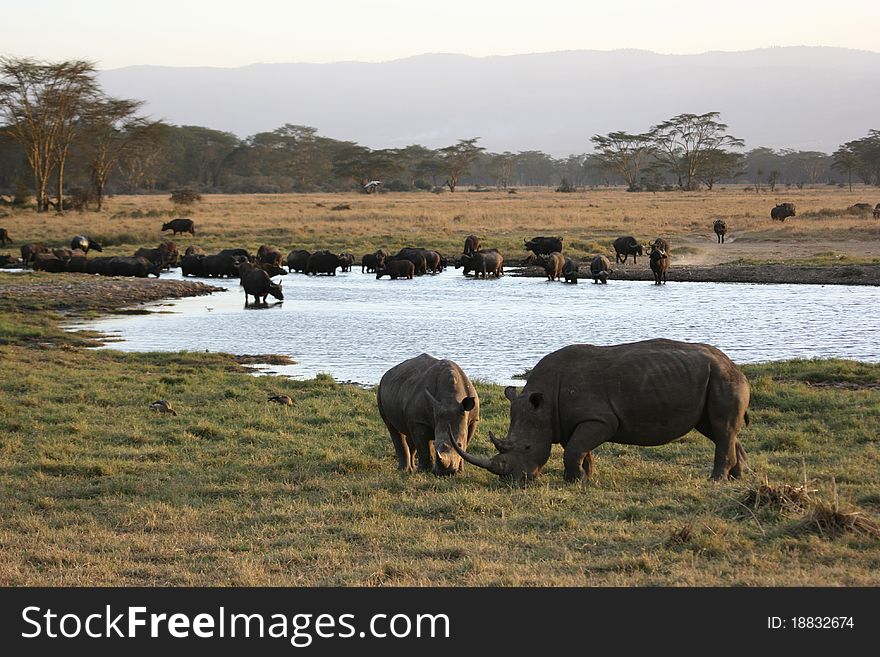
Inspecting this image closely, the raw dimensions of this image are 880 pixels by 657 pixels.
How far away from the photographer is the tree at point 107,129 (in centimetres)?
6875

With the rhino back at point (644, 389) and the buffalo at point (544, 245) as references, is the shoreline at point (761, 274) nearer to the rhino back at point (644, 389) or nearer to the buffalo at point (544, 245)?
the buffalo at point (544, 245)

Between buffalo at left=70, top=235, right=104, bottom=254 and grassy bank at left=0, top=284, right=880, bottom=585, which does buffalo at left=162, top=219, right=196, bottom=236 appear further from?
grassy bank at left=0, top=284, right=880, bottom=585

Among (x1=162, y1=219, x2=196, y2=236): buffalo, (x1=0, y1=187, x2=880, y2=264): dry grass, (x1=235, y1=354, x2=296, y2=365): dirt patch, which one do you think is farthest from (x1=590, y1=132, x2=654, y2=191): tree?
(x1=235, y1=354, x2=296, y2=365): dirt patch

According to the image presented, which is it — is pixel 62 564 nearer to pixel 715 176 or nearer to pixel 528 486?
pixel 528 486

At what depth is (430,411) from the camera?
376 inches

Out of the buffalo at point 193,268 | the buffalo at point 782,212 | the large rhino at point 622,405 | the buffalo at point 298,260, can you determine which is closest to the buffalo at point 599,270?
the buffalo at point 298,260

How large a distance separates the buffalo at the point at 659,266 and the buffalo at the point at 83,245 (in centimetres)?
2131

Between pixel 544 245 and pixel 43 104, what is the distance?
37.4 meters

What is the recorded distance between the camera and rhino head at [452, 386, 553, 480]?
9.13 m

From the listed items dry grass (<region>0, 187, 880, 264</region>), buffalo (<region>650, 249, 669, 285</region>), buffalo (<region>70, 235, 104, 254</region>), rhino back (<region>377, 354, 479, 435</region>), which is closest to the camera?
rhino back (<region>377, 354, 479, 435</region>)

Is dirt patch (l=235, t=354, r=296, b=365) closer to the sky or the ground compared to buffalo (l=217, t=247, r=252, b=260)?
closer to the ground

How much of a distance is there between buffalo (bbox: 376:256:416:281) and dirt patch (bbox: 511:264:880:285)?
5875mm

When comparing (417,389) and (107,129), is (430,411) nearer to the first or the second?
(417,389)
